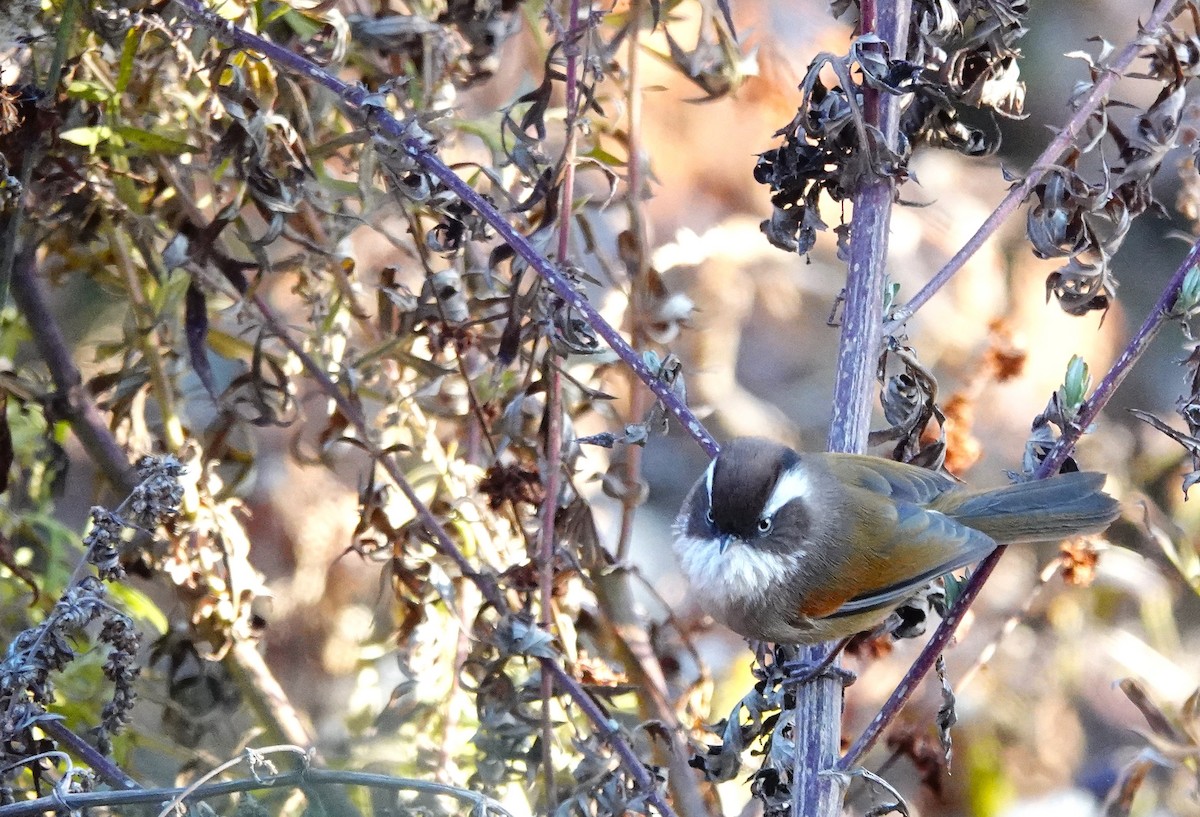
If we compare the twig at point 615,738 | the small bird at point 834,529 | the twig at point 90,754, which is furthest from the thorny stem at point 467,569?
the twig at point 90,754

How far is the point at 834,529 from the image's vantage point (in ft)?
9.04

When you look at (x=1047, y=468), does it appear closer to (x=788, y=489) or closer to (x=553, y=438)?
(x=788, y=489)

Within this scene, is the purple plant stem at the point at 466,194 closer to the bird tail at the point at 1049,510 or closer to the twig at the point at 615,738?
the twig at the point at 615,738

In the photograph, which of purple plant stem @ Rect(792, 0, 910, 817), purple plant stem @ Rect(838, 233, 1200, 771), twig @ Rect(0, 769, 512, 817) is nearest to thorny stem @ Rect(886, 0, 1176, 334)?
purple plant stem @ Rect(792, 0, 910, 817)

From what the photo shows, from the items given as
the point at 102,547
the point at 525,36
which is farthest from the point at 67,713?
the point at 525,36

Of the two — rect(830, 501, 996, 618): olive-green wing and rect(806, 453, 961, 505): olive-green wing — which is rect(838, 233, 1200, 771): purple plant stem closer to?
rect(830, 501, 996, 618): olive-green wing

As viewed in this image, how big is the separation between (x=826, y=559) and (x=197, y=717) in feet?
4.88

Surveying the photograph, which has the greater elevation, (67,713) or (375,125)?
(375,125)

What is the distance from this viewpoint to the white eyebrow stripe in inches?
104

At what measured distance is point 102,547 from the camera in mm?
1878

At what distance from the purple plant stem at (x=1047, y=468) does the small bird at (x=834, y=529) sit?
0.41m

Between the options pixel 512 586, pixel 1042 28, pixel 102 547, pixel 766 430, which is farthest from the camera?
pixel 1042 28

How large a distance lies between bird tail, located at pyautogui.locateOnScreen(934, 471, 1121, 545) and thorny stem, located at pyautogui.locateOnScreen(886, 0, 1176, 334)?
1.72 ft

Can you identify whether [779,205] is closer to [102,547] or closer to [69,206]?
[102,547]
